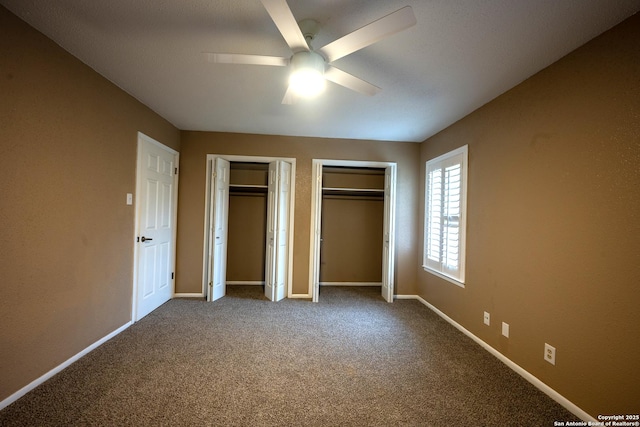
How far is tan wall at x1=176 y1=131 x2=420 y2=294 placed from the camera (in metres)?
3.86

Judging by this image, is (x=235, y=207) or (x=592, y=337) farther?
(x=235, y=207)

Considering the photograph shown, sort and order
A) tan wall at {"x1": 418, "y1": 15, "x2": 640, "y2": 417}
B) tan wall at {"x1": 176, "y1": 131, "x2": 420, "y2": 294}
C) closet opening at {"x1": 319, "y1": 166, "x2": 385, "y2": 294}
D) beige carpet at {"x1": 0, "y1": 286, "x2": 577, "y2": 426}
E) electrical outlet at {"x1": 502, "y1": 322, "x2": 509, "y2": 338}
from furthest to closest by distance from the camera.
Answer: closet opening at {"x1": 319, "y1": 166, "x2": 385, "y2": 294}, tan wall at {"x1": 176, "y1": 131, "x2": 420, "y2": 294}, electrical outlet at {"x1": 502, "y1": 322, "x2": 509, "y2": 338}, beige carpet at {"x1": 0, "y1": 286, "x2": 577, "y2": 426}, tan wall at {"x1": 418, "y1": 15, "x2": 640, "y2": 417}

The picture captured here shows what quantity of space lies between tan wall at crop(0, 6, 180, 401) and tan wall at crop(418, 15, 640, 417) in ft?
11.9

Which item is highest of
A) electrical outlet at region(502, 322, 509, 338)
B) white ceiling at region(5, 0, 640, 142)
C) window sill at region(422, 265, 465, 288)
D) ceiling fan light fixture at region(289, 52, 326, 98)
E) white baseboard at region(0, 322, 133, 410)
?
white ceiling at region(5, 0, 640, 142)

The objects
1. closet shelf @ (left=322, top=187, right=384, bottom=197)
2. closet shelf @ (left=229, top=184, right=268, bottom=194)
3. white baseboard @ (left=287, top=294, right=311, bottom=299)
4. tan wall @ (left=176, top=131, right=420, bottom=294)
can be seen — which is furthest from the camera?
closet shelf @ (left=322, top=187, right=384, bottom=197)

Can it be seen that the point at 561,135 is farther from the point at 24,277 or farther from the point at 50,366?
the point at 50,366

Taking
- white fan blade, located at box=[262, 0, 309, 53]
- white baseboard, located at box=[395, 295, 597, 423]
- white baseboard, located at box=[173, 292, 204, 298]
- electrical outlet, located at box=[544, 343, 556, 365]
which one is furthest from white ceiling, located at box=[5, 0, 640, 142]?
white baseboard, located at box=[173, 292, 204, 298]

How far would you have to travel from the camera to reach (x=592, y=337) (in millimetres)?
1670

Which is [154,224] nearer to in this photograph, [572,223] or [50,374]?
[50,374]

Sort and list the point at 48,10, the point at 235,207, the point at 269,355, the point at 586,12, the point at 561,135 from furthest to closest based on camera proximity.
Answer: the point at 235,207 → the point at 269,355 → the point at 561,135 → the point at 48,10 → the point at 586,12

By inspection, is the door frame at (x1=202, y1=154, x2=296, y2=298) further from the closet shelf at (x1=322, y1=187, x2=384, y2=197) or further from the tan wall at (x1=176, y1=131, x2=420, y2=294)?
the closet shelf at (x1=322, y1=187, x2=384, y2=197)

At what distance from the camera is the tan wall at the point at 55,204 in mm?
1666

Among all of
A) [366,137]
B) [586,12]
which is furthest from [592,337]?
[366,137]

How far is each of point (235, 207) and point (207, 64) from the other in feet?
8.89
